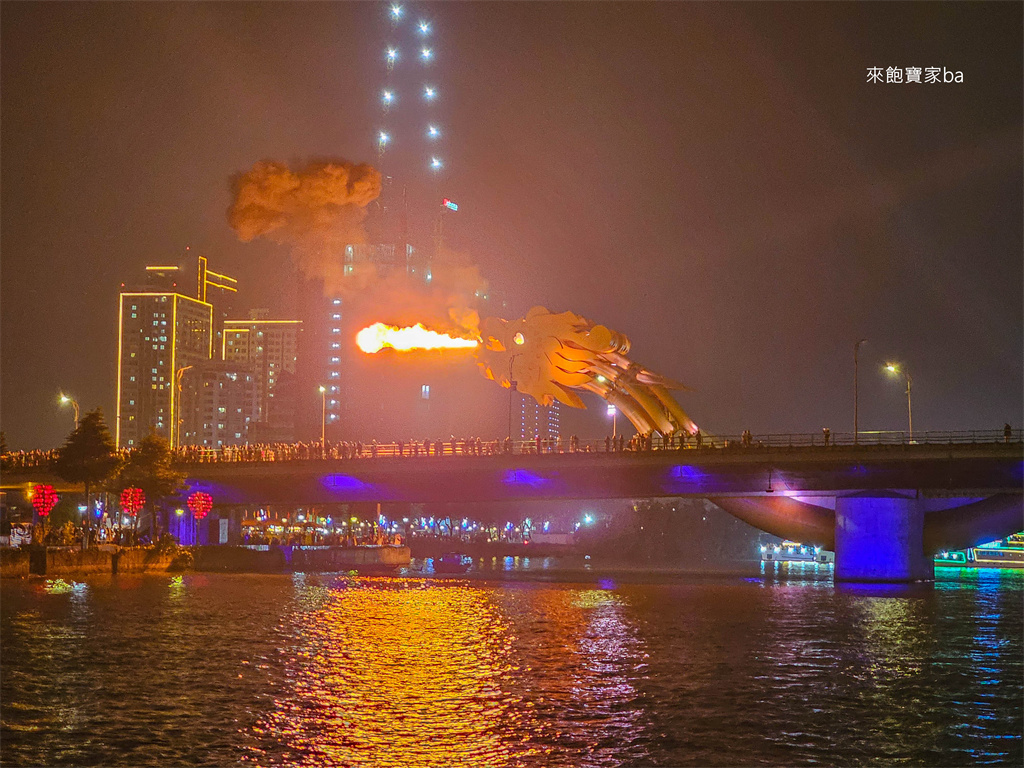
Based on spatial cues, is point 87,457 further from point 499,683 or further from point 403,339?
point 499,683

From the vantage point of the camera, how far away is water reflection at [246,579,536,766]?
29.0m

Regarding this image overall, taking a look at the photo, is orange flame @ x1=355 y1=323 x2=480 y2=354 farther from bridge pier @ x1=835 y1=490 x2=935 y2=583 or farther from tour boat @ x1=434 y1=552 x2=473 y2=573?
bridge pier @ x1=835 y1=490 x2=935 y2=583

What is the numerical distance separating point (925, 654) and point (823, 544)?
52827 millimetres

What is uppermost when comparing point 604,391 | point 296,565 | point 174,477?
point 604,391

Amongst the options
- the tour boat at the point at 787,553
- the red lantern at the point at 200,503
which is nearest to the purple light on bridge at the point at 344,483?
the red lantern at the point at 200,503

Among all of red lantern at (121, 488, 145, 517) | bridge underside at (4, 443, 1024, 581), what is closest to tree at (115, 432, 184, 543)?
red lantern at (121, 488, 145, 517)

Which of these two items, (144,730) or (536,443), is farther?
(536,443)

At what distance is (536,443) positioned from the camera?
96188 mm

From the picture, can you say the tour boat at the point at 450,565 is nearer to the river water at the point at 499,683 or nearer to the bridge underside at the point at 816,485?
the bridge underside at the point at 816,485

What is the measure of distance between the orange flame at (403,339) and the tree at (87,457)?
28741mm

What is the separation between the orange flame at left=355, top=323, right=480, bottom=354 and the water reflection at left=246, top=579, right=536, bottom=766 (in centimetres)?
5125

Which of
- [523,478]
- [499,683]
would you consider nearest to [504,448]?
[523,478]

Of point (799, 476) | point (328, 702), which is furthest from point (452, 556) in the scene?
point (328, 702)

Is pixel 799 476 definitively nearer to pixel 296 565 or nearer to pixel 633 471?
pixel 633 471
